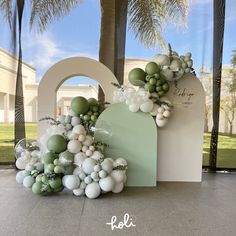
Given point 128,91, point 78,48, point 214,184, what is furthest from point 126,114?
point 78,48

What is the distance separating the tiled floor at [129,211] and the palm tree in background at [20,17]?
512 millimetres

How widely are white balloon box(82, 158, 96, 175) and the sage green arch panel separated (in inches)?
7.0

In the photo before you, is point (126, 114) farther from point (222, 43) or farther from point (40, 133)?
point (222, 43)

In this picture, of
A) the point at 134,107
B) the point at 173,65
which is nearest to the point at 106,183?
the point at 134,107

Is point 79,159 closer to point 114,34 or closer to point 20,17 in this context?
point 114,34

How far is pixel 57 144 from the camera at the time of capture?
963 millimetres

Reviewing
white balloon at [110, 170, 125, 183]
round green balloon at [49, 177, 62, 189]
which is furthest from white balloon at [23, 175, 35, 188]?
white balloon at [110, 170, 125, 183]

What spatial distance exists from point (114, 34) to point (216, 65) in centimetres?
70

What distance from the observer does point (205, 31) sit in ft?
5.00

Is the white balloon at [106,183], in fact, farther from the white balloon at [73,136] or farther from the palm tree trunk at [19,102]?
the palm tree trunk at [19,102]

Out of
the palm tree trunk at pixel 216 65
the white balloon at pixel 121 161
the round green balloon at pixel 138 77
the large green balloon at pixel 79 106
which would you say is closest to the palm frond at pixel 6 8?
the large green balloon at pixel 79 106

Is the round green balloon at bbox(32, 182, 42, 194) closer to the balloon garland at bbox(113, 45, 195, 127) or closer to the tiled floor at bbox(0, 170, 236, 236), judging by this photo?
the tiled floor at bbox(0, 170, 236, 236)

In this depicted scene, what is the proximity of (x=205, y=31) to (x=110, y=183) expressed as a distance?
119 centimetres

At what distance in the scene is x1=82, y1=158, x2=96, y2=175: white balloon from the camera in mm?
906
